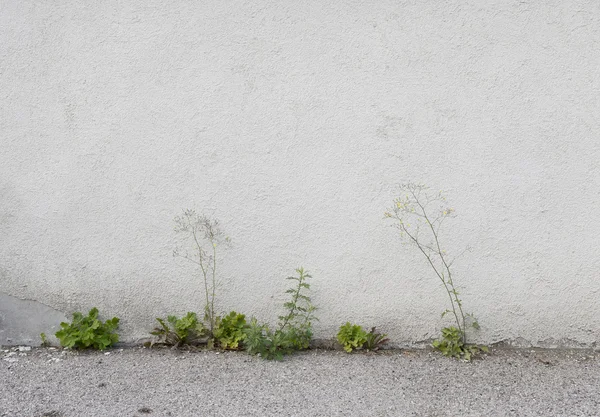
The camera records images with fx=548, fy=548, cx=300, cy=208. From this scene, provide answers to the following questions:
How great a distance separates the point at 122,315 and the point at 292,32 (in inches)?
85.3

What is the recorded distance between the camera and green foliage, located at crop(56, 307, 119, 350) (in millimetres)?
3498

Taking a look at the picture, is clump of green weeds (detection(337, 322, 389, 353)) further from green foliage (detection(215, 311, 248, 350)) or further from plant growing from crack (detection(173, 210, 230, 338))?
plant growing from crack (detection(173, 210, 230, 338))

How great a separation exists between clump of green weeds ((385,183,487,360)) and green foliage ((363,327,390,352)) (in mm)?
328

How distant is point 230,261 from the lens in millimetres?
3605

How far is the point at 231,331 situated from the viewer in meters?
3.53

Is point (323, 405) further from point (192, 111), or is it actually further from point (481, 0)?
point (481, 0)

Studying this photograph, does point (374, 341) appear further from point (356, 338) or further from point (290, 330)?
point (290, 330)

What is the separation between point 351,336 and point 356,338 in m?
0.04

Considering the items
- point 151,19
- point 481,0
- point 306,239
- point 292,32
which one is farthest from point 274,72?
point 481,0

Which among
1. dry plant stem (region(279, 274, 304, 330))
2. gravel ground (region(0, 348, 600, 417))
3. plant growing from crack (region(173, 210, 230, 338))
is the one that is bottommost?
gravel ground (region(0, 348, 600, 417))

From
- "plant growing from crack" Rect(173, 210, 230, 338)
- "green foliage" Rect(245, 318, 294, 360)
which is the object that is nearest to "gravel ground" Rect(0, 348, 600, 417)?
"green foliage" Rect(245, 318, 294, 360)

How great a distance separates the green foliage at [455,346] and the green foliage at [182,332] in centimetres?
151

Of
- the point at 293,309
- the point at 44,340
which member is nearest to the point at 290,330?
the point at 293,309

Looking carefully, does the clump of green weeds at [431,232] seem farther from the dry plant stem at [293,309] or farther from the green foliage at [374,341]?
the dry plant stem at [293,309]
